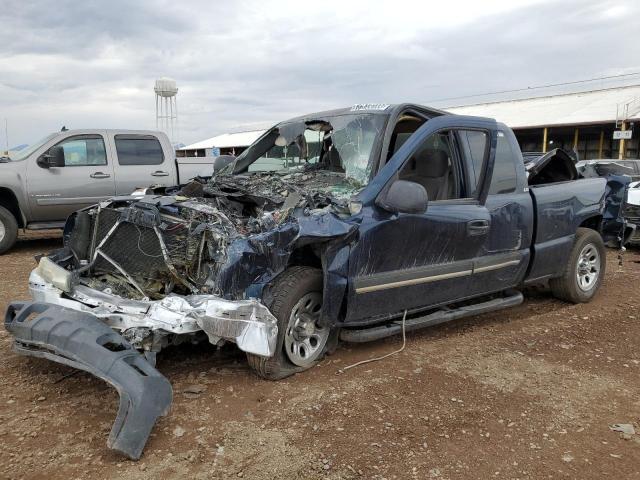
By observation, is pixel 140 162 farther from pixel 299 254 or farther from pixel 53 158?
pixel 299 254

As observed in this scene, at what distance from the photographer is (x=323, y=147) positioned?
4824 mm

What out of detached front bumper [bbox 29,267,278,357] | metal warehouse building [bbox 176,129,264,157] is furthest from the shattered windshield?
metal warehouse building [bbox 176,129,264,157]

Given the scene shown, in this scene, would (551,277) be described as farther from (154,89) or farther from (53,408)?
(154,89)

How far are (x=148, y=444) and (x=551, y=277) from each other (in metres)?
4.43

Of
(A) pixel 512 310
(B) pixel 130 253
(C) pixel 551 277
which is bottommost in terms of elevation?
(A) pixel 512 310

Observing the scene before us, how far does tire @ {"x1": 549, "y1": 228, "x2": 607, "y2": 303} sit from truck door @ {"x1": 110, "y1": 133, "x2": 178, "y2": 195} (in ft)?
21.3

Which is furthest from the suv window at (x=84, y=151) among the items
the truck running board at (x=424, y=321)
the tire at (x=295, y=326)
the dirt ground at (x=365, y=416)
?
the truck running board at (x=424, y=321)

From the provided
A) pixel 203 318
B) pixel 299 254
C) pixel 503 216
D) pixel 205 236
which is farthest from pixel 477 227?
pixel 203 318

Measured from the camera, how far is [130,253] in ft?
12.8

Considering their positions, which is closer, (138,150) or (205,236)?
(205,236)

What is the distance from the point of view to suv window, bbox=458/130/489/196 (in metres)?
4.68

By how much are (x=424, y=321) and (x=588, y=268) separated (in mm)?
2840

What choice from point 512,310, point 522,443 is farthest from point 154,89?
point 522,443

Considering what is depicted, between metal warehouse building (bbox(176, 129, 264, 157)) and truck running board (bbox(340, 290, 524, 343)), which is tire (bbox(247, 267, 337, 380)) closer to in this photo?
truck running board (bbox(340, 290, 524, 343))
